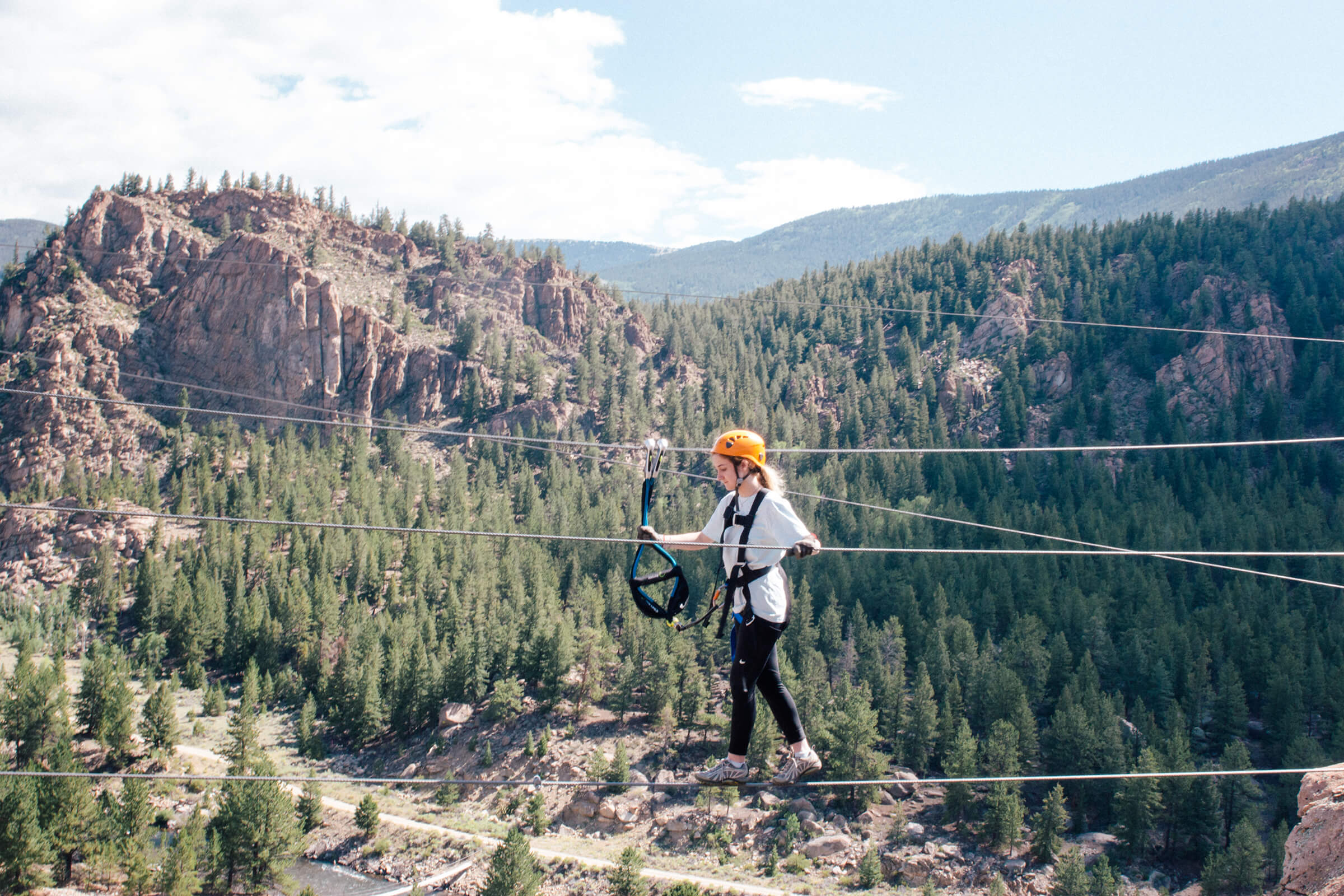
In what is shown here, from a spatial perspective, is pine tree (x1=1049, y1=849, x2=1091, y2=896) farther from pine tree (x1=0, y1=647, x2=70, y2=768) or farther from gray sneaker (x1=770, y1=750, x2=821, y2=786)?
pine tree (x1=0, y1=647, x2=70, y2=768)

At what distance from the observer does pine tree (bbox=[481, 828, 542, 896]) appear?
36.6 meters

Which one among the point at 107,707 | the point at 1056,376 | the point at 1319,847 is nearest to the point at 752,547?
the point at 1319,847

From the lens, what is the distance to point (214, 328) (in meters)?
114

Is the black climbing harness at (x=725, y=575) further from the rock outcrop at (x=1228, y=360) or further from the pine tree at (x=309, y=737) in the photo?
the rock outcrop at (x=1228, y=360)

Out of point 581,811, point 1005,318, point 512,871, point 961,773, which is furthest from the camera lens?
point 1005,318

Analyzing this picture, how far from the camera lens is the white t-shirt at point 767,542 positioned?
8.19 metres

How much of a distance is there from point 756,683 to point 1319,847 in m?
7.04

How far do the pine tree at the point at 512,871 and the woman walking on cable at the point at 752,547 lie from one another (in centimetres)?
3247

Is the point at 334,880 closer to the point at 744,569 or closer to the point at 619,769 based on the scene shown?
the point at 619,769

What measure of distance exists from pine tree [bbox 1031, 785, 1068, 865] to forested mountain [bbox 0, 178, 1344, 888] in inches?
42.9

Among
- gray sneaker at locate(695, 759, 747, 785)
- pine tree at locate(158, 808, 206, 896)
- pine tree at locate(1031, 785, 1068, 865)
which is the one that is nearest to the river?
pine tree at locate(158, 808, 206, 896)

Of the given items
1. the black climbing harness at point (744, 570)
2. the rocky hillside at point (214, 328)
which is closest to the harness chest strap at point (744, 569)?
the black climbing harness at point (744, 570)

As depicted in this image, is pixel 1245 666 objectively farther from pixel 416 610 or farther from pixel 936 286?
pixel 936 286

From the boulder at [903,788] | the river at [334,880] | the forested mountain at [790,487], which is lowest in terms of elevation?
the river at [334,880]
